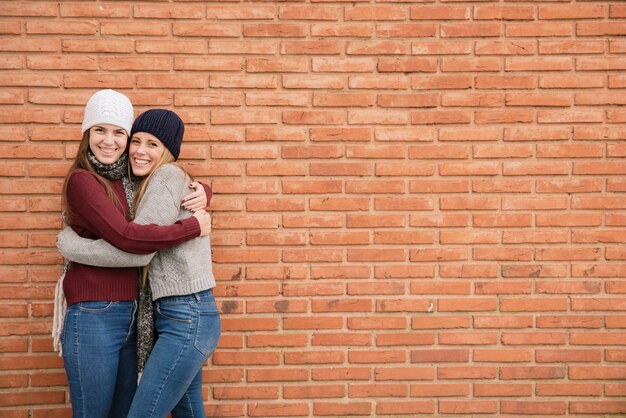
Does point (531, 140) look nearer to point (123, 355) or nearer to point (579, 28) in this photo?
point (579, 28)

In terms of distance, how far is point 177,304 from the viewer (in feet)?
8.11

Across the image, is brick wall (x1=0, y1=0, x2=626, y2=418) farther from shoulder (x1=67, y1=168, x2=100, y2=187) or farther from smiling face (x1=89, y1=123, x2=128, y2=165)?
shoulder (x1=67, y1=168, x2=100, y2=187)

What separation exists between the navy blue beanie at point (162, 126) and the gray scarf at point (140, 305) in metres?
0.18

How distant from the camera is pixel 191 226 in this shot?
8.09 feet

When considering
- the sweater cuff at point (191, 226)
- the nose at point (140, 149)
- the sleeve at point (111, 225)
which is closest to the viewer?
the sleeve at point (111, 225)

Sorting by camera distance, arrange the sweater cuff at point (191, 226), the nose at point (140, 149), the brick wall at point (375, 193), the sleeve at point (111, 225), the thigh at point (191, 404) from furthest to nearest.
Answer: the brick wall at point (375, 193) < the thigh at point (191, 404) < the nose at point (140, 149) < the sweater cuff at point (191, 226) < the sleeve at point (111, 225)

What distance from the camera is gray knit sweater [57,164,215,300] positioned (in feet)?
7.89

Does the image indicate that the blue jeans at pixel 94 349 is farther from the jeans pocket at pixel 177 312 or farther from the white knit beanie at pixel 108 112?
the white knit beanie at pixel 108 112

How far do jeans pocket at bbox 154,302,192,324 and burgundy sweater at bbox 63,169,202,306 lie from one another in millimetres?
162

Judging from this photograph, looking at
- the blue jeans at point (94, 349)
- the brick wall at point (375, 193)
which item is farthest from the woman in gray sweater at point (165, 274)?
the brick wall at point (375, 193)

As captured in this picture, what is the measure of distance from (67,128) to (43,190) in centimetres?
35

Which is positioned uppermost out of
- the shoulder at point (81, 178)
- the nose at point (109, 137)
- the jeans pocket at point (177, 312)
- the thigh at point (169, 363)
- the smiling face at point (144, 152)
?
the nose at point (109, 137)

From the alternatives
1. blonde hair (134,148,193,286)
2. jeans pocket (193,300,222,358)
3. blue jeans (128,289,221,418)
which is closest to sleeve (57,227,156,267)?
blonde hair (134,148,193,286)

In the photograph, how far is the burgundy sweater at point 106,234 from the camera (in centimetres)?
234
